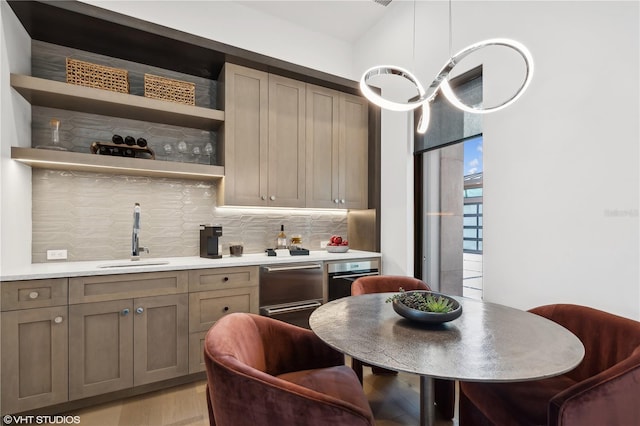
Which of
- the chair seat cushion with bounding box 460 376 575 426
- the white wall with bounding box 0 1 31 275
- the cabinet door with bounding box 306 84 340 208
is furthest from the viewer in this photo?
the cabinet door with bounding box 306 84 340 208

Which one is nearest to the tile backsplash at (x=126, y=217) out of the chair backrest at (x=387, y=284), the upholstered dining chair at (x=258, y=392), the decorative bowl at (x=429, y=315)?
the chair backrest at (x=387, y=284)

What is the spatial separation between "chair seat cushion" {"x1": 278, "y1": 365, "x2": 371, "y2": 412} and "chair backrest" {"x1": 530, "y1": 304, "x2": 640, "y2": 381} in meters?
1.16

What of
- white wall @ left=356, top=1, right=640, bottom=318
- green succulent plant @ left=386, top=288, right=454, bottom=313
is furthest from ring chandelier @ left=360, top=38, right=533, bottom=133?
green succulent plant @ left=386, top=288, right=454, bottom=313

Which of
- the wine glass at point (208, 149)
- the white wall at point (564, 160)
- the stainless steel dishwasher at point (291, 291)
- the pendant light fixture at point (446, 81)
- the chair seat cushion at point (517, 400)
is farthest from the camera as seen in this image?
the wine glass at point (208, 149)

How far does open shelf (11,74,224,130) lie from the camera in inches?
88.4

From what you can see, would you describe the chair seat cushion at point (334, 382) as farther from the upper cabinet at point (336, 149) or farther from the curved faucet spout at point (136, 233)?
the upper cabinet at point (336, 149)

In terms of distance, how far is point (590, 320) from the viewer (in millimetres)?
1598

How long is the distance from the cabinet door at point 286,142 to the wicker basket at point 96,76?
130cm

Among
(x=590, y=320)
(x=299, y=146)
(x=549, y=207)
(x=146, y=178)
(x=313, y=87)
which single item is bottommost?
(x=590, y=320)

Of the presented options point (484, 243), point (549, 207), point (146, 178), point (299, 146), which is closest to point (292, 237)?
point (299, 146)

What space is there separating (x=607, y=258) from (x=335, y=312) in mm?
1670

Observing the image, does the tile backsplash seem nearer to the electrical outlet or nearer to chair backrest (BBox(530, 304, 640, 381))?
the electrical outlet

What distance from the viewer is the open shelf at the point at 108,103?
225 centimetres

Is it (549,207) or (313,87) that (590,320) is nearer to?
(549,207)
